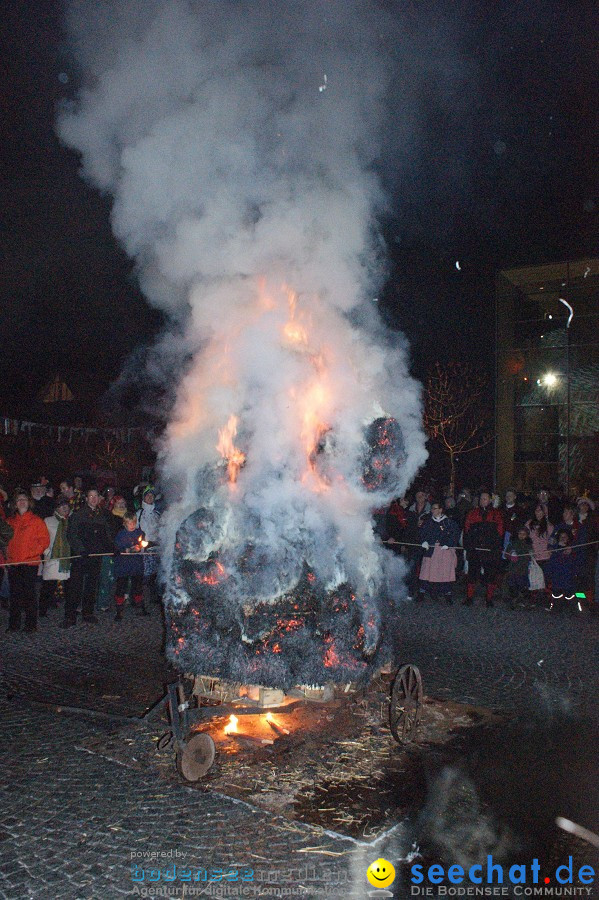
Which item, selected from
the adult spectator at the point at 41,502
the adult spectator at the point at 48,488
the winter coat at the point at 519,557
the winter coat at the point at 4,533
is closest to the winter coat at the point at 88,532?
the winter coat at the point at 4,533

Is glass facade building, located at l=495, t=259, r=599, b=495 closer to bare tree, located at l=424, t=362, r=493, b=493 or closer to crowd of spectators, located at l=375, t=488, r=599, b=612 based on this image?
bare tree, located at l=424, t=362, r=493, b=493

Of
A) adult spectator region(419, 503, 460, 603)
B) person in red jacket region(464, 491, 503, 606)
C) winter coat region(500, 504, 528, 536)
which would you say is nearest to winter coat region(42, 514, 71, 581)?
adult spectator region(419, 503, 460, 603)

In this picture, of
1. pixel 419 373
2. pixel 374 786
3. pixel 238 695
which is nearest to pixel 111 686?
pixel 238 695

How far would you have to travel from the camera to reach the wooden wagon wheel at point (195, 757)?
471 centimetres

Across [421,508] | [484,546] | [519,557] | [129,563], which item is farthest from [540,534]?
[129,563]

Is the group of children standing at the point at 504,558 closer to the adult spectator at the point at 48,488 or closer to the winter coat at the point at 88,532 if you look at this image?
the winter coat at the point at 88,532

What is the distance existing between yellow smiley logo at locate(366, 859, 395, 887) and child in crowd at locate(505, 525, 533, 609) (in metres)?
8.41

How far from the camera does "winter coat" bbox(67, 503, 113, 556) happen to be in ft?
32.9

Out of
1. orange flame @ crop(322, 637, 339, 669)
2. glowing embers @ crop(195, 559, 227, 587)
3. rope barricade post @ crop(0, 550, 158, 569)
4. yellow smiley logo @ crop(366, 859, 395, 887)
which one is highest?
glowing embers @ crop(195, 559, 227, 587)

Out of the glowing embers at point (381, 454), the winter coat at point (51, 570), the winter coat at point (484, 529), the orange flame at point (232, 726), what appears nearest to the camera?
the orange flame at point (232, 726)

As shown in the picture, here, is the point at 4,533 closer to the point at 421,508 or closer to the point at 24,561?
the point at 24,561

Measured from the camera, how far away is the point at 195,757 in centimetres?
479

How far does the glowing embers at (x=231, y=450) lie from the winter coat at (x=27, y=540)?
4.07 meters

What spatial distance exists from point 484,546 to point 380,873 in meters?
8.72
